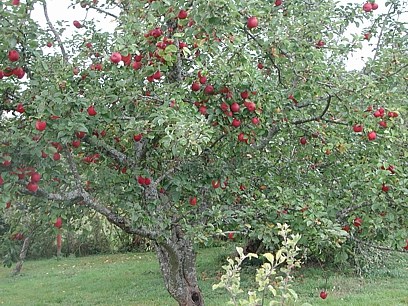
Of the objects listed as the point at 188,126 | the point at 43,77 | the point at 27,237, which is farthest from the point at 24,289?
the point at 188,126

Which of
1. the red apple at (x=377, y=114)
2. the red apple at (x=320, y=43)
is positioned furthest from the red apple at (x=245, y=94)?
the red apple at (x=377, y=114)

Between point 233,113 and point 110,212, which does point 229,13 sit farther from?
point 110,212

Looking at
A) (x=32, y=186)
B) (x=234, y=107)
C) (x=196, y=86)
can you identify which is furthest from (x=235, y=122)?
(x=32, y=186)

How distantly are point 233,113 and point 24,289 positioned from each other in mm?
8118

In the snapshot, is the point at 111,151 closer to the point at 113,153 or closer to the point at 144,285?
the point at 113,153

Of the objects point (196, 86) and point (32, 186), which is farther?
point (196, 86)

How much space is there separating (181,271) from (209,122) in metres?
1.89

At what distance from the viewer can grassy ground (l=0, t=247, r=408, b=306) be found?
738 centimetres

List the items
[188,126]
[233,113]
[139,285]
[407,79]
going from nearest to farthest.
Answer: [188,126], [233,113], [407,79], [139,285]

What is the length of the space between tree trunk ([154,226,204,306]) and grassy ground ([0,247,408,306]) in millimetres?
2166

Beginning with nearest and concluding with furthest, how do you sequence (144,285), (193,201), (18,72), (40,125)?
(40,125)
(18,72)
(193,201)
(144,285)

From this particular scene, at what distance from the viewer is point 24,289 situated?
34.3 feet

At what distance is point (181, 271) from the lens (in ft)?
16.8

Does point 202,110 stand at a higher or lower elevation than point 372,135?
higher
